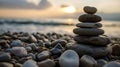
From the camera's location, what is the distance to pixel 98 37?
5742mm

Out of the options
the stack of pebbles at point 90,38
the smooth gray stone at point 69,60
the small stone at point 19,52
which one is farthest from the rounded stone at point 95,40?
the small stone at point 19,52

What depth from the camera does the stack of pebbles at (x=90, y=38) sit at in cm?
565

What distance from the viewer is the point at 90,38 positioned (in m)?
5.77

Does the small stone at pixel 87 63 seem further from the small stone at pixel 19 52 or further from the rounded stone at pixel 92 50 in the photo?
the small stone at pixel 19 52

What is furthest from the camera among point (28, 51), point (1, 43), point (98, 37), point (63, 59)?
point (1, 43)

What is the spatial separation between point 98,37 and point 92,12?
0.70 metres

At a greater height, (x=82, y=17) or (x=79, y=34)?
(x=82, y=17)

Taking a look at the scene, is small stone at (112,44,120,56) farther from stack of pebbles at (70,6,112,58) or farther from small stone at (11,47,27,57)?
small stone at (11,47,27,57)

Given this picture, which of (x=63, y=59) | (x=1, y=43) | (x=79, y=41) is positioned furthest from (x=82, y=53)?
(x=1, y=43)

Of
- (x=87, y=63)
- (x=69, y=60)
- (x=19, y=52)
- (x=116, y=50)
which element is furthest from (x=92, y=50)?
(x=19, y=52)

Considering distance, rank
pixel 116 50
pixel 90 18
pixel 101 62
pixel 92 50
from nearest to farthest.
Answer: pixel 101 62
pixel 92 50
pixel 90 18
pixel 116 50

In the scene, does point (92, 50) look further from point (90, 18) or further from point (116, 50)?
point (116, 50)

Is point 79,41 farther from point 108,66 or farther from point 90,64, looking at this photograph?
point 108,66

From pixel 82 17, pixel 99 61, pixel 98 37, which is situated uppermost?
pixel 82 17
